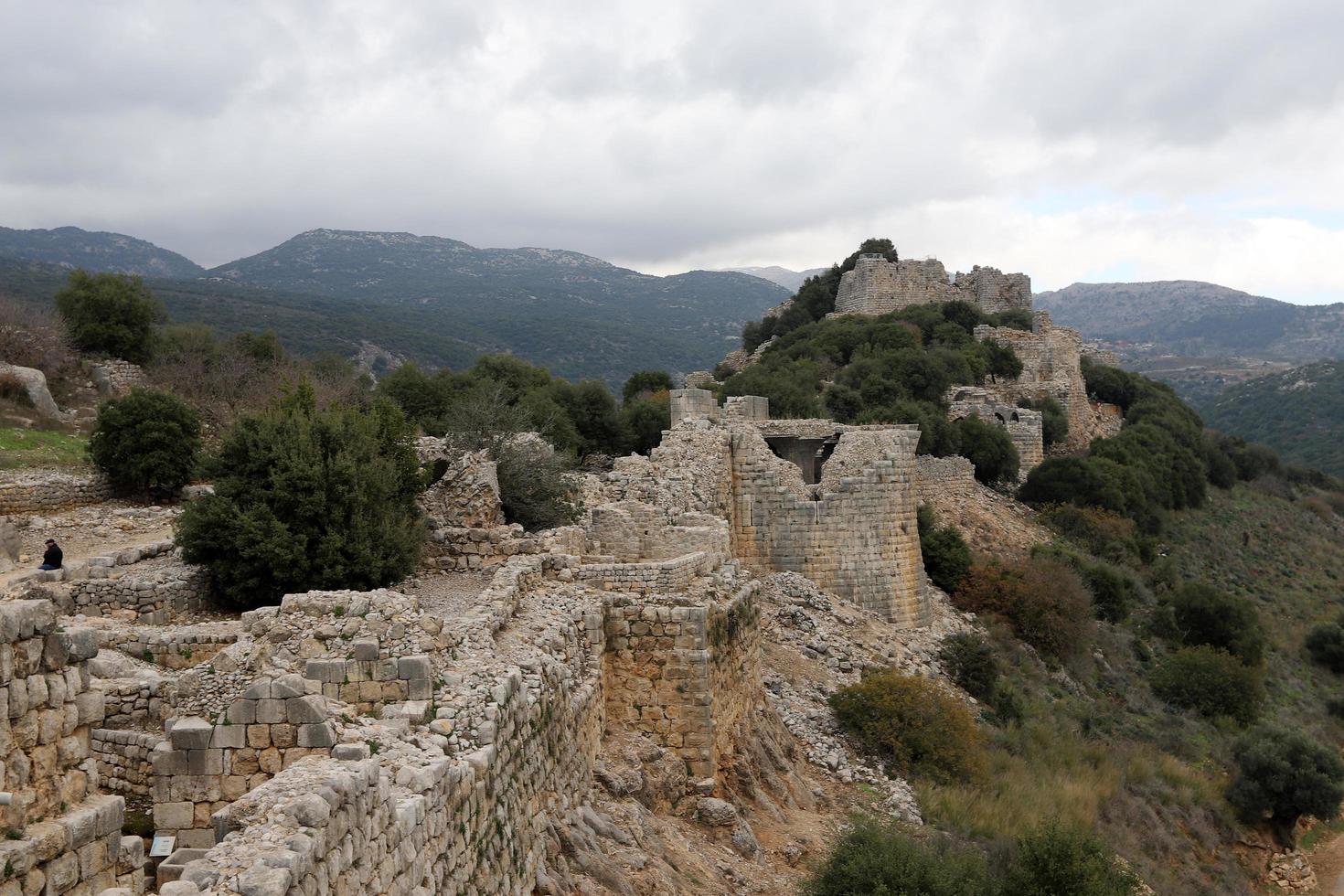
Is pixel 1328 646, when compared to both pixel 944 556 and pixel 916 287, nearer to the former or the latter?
pixel 944 556

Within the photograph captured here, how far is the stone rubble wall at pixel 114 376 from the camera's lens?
23.3 m

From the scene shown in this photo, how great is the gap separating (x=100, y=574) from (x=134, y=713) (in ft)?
16.2

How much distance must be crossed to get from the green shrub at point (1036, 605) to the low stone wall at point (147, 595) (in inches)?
553

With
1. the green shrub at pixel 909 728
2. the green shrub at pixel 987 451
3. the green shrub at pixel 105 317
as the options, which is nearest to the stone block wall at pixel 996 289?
the green shrub at pixel 987 451

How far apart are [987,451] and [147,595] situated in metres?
26.3

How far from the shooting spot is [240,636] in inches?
294

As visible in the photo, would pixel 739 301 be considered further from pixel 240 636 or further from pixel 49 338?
pixel 240 636

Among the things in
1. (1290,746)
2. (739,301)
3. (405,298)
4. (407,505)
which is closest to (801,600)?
(407,505)

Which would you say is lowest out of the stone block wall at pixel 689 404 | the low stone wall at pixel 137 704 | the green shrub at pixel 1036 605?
the green shrub at pixel 1036 605

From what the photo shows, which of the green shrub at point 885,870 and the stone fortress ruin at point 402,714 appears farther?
the green shrub at point 885,870

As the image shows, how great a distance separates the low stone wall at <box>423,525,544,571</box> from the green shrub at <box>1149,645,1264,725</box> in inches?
593

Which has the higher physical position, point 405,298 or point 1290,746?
point 405,298

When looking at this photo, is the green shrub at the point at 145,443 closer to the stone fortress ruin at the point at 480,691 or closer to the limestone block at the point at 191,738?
the stone fortress ruin at the point at 480,691

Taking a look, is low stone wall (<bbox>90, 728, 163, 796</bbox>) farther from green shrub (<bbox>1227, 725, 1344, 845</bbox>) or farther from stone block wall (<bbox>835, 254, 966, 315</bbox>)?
stone block wall (<bbox>835, 254, 966, 315</bbox>)
